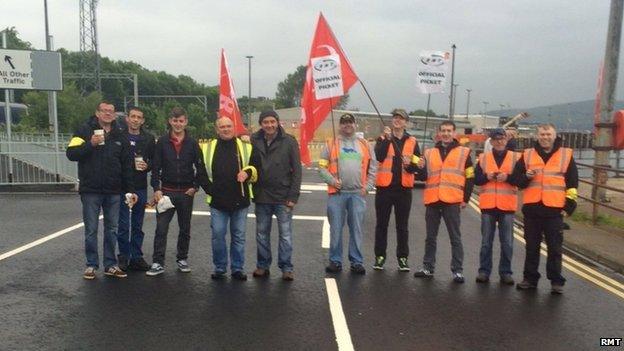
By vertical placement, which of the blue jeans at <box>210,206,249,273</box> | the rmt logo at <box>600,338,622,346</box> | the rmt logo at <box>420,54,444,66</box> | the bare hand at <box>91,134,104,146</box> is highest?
the rmt logo at <box>420,54,444,66</box>

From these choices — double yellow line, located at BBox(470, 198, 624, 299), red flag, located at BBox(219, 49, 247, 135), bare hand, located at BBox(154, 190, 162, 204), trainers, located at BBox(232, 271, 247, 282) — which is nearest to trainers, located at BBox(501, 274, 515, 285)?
double yellow line, located at BBox(470, 198, 624, 299)

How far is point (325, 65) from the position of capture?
7039 millimetres

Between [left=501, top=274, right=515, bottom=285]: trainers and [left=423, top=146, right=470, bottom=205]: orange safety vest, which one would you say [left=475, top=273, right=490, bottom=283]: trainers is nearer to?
[left=501, top=274, right=515, bottom=285]: trainers

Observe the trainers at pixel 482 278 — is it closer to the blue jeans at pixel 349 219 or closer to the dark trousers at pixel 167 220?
the blue jeans at pixel 349 219

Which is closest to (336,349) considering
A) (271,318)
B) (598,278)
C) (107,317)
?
(271,318)

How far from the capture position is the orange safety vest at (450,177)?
621cm

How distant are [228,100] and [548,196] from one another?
6.87 metres

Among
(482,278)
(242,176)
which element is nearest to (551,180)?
(482,278)

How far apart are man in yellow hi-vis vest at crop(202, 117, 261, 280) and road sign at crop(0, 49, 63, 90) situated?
34.8 feet

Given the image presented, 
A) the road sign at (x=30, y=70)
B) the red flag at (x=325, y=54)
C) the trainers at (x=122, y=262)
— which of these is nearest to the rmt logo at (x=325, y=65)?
the red flag at (x=325, y=54)

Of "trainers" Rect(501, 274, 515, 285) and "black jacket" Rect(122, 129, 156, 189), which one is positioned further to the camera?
"black jacket" Rect(122, 129, 156, 189)

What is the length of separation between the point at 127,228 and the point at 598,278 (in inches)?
228

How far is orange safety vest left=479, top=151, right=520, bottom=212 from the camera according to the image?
6090mm

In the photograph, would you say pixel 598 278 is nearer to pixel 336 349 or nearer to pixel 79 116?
pixel 336 349
